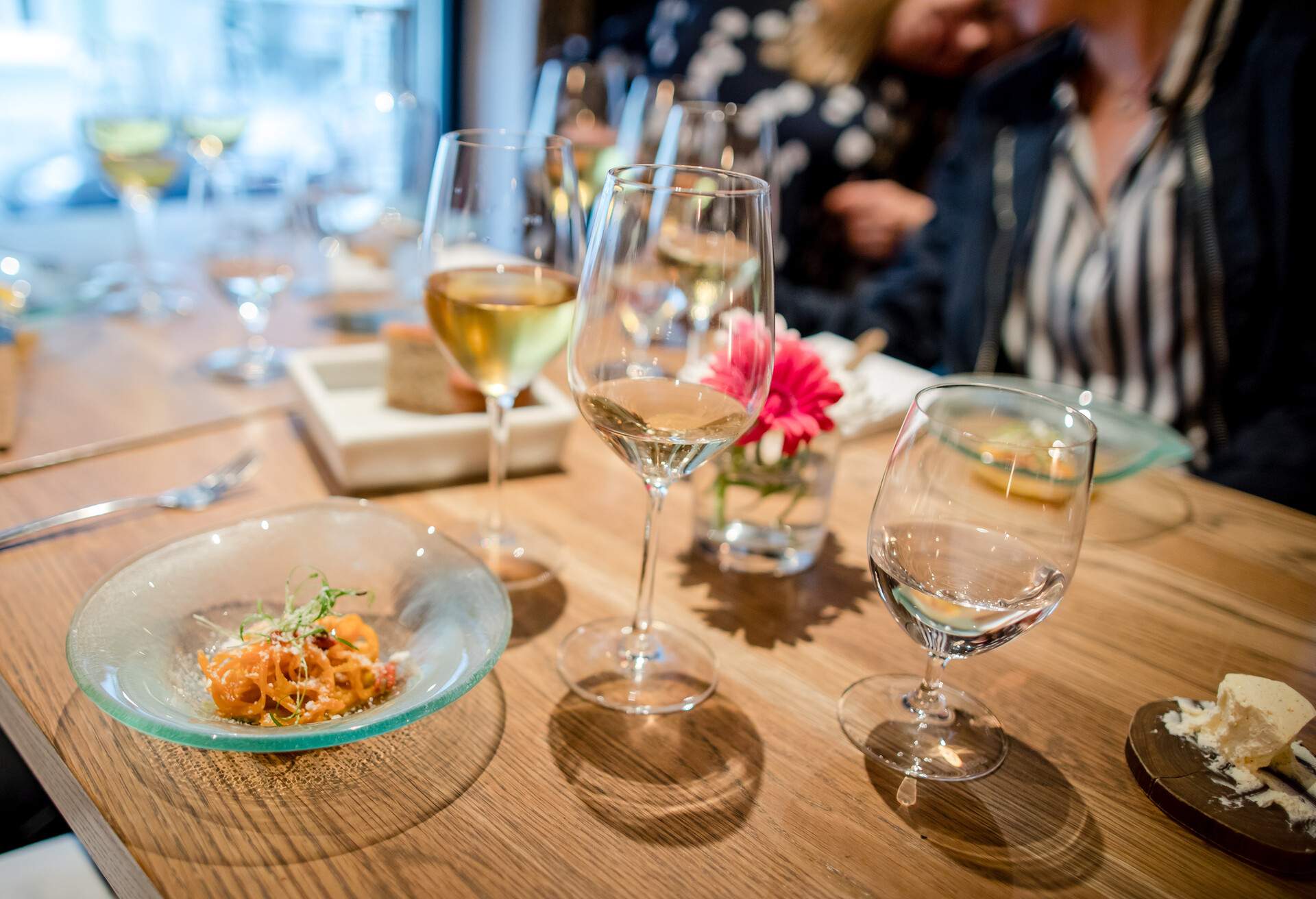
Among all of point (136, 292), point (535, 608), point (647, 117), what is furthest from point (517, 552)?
point (136, 292)

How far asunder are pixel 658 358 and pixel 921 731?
1.08 ft

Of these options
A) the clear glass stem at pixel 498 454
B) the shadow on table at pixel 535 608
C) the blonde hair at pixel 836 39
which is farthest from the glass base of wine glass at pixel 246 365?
the blonde hair at pixel 836 39

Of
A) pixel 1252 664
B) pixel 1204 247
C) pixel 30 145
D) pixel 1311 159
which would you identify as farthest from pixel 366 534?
pixel 30 145

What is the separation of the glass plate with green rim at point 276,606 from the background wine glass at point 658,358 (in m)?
0.11

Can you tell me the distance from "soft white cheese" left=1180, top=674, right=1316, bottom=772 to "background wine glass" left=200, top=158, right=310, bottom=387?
1.06 meters

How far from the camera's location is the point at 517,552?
0.86 meters

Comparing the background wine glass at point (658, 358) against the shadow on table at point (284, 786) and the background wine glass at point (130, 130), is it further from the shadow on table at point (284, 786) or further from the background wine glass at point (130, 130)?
the background wine glass at point (130, 130)

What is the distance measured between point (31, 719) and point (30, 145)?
2.66 m

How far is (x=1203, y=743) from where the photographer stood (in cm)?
66

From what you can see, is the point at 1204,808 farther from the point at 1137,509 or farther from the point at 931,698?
the point at 1137,509

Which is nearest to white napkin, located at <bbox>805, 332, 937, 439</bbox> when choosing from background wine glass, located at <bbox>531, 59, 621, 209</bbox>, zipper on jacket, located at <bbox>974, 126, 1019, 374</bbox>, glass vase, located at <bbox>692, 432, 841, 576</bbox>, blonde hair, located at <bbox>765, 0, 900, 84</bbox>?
glass vase, located at <bbox>692, 432, 841, 576</bbox>

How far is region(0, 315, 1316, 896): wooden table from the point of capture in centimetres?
53

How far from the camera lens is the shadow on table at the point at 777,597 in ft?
2.56

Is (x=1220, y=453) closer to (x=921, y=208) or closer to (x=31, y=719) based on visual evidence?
(x=921, y=208)
